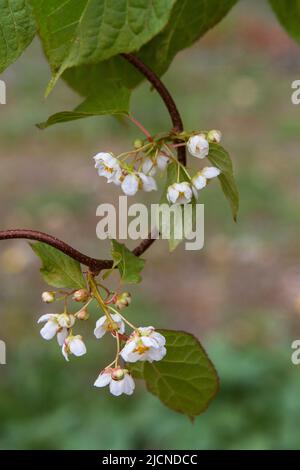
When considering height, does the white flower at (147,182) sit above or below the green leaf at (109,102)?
below

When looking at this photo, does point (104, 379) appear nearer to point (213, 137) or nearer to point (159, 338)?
point (159, 338)

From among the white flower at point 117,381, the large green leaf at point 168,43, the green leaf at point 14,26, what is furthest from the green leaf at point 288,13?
the white flower at point 117,381

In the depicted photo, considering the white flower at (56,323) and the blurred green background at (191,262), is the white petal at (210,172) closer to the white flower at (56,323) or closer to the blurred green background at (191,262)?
the white flower at (56,323)

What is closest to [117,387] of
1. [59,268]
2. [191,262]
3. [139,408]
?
[59,268]

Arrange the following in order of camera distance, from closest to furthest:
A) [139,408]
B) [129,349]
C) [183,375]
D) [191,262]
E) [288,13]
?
[129,349] < [183,375] < [288,13] < [139,408] < [191,262]

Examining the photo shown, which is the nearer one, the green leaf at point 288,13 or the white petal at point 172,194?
the white petal at point 172,194

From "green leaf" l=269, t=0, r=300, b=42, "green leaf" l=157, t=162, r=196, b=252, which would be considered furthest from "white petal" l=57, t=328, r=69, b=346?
"green leaf" l=269, t=0, r=300, b=42

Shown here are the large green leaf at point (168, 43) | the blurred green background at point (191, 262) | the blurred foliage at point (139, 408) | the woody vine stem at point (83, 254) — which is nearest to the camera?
the woody vine stem at point (83, 254)

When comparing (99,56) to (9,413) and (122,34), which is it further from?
(9,413)
